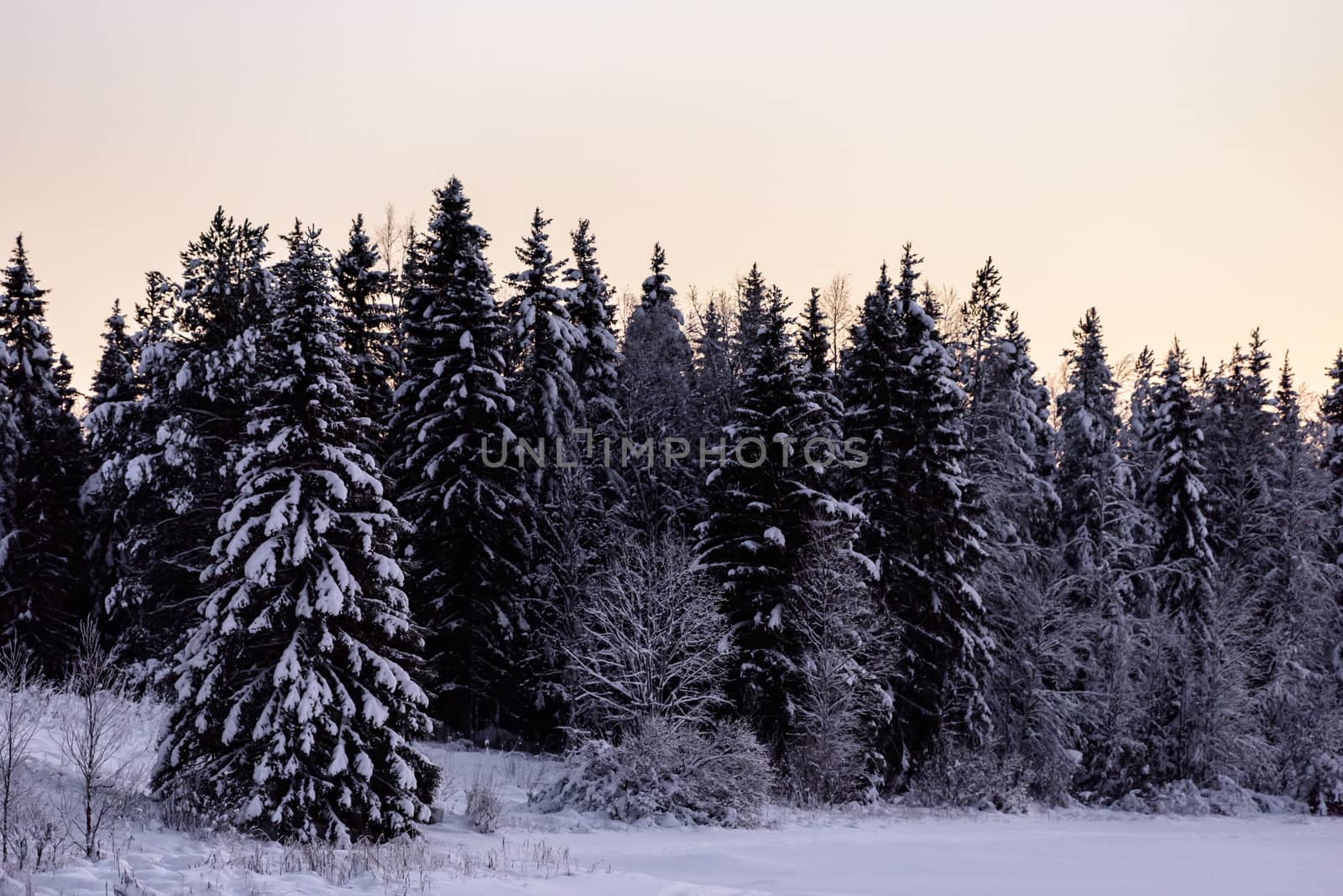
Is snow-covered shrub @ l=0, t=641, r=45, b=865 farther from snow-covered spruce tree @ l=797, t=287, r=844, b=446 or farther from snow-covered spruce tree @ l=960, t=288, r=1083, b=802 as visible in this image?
snow-covered spruce tree @ l=960, t=288, r=1083, b=802

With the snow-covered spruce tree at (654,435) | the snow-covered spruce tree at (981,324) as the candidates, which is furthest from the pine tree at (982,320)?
the snow-covered spruce tree at (654,435)

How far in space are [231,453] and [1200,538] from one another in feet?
122

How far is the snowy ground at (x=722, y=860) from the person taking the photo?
10.3m

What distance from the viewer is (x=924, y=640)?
31.0 m

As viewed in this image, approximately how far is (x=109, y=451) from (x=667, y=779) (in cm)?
2519

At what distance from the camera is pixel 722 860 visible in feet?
51.0

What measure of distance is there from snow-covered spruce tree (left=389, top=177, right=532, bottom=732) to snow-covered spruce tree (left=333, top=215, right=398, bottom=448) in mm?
1322

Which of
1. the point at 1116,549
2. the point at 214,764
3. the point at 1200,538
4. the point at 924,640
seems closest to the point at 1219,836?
the point at 924,640

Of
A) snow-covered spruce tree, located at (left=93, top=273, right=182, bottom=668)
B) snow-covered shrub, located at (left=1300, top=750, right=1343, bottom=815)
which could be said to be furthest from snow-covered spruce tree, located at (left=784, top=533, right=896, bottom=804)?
snow-covered shrub, located at (left=1300, top=750, right=1343, bottom=815)

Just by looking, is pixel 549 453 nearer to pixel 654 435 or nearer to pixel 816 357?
pixel 654 435

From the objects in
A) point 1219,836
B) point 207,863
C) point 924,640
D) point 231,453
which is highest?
point 231,453

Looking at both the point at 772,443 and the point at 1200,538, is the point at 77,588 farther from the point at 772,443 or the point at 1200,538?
the point at 1200,538

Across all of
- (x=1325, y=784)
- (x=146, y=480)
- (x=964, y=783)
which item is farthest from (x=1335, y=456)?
(x=146, y=480)

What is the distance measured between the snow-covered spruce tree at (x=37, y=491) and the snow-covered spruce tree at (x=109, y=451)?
3.09 feet
